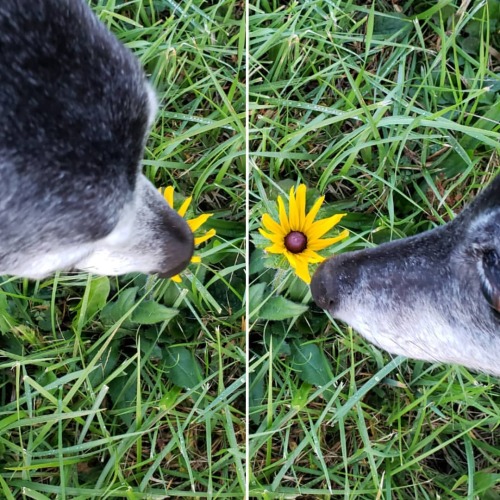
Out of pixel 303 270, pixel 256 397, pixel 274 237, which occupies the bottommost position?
pixel 256 397

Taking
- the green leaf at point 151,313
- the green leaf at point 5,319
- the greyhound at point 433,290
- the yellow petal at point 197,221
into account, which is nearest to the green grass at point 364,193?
the yellow petal at point 197,221

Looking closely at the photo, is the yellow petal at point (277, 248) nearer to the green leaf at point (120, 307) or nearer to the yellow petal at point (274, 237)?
the yellow petal at point (274, 237)

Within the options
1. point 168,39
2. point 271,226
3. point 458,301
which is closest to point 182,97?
point 168,39

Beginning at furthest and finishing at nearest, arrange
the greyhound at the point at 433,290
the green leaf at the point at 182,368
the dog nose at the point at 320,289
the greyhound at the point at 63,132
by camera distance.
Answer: the green leaf at the point at 182,368 → the dog nose at the point at 320,289 → the greyhound at the point at 433,290 → the greyhound at the point at 63,132

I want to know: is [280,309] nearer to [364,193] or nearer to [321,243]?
[321,243]

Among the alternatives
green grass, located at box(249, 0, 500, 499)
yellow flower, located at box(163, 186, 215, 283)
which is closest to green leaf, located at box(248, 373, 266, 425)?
green grass, located at box(249, 0, 500, 499)

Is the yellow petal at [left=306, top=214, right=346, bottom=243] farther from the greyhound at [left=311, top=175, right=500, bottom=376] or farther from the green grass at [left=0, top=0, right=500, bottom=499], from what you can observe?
the greyhound at [left=311, top=175, right=500, bottom=376]

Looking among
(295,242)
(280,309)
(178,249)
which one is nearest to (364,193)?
(295,242)
